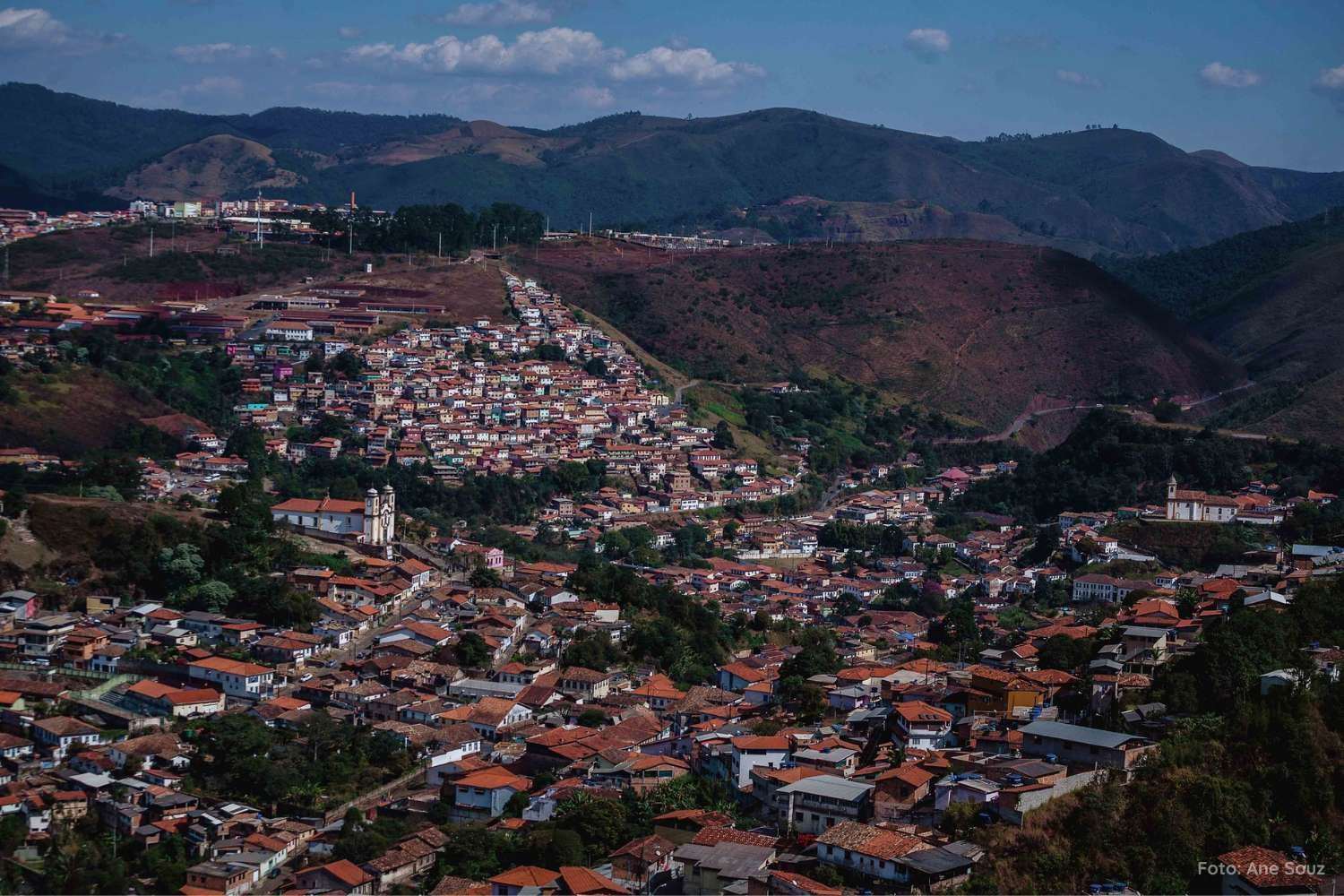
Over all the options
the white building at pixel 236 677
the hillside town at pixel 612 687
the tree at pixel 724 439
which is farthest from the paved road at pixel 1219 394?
the white building at pixel 236 677

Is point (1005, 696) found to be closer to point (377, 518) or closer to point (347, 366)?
point (377, 518)

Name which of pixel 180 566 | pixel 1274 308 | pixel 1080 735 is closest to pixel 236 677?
pixel 180 566

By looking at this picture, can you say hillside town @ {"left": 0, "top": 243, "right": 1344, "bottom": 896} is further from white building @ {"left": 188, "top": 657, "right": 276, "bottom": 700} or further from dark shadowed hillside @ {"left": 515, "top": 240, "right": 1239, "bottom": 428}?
dark shadowed hillside @ {"left": 515, "top": 240, "right": 1239, "bottom": 428}

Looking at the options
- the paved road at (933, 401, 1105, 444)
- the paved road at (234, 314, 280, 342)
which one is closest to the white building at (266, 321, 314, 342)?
the paved road at (234, 314, 280, 342)

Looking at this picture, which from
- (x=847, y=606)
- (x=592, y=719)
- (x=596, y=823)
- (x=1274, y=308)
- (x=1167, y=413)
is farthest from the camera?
(x=1274, y=308)

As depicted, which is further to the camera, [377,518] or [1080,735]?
[377,518]

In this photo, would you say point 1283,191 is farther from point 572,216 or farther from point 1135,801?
point 1135,801
